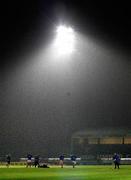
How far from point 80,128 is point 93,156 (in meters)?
10.0

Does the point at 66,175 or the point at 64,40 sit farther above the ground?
the point at 64,40

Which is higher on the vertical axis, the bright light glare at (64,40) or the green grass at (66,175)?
the bright light glare at (64,40)

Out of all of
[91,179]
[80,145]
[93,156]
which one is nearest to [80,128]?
[80,145]

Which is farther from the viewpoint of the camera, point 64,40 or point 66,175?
point 64,40

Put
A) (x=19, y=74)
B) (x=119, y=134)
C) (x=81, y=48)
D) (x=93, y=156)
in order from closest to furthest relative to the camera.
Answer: (x=81, y=48), (x=19, y=74), (x=93, y=156), (x=119, y=134)

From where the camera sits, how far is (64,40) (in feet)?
182

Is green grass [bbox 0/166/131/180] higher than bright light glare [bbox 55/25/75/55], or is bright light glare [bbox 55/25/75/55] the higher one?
bright light glare [bbox 55/25/75/55]

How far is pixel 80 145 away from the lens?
79.9 m

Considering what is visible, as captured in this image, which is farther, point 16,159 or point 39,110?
point 39,110

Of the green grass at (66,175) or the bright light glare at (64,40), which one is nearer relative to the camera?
the green grass at (66,175)

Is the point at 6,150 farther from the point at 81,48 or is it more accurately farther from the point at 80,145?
the point at 81,48

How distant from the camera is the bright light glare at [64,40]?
55.3 meters

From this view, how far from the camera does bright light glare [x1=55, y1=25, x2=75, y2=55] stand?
55281 mm

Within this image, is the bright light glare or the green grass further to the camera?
the bright light glare
